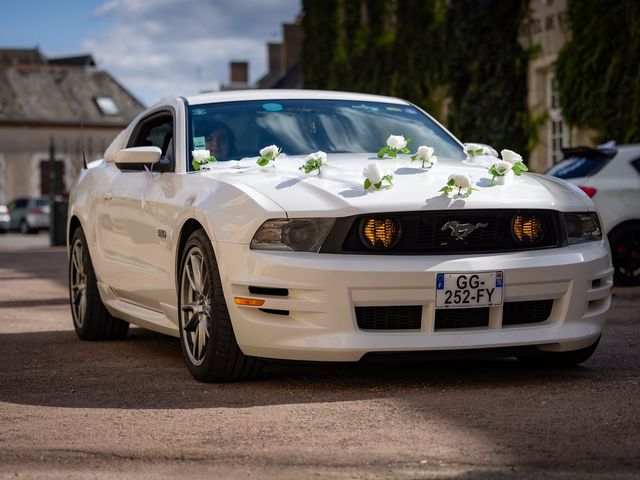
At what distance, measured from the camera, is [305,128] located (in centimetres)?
770

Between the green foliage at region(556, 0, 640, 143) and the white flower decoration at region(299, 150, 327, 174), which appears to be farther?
the green foliage at region(556, 0, 640, 143)

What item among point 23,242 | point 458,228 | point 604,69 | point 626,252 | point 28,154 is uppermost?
point 458,228

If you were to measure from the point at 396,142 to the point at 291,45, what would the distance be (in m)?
57.9

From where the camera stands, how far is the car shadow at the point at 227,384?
20.6 feet

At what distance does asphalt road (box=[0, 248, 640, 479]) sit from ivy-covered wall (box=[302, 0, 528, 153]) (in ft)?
58.7

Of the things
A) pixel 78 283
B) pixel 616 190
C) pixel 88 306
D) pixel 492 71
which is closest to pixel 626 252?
pixel 616 190

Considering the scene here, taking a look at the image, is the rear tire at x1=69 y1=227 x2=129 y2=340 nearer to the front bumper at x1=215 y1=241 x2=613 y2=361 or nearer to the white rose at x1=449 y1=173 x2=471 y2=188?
the front bumper at x1=215 y1=241 x2=613 y2=361

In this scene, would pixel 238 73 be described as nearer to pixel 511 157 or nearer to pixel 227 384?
pixel 511 157

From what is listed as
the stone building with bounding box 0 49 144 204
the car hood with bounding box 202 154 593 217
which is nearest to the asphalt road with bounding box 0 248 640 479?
the car hood with bounding box 202 154 593 217

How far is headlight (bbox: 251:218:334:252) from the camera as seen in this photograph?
245 inches

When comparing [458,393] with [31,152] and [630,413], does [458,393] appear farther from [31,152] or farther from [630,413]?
[31,152]

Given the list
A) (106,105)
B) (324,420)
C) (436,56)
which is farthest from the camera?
(106,105)

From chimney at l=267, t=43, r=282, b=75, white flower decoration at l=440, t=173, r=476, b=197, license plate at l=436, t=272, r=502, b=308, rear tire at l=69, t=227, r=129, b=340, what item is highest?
white flower decoration at l=440, t=173, r=476, b=197

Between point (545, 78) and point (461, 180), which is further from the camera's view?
point (545, 78)
